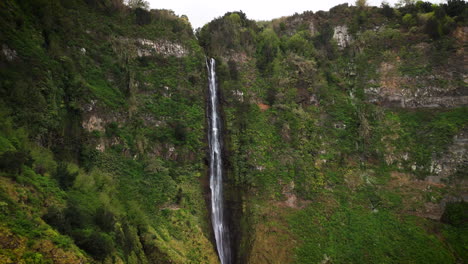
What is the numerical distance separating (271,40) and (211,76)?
1449 centimetres

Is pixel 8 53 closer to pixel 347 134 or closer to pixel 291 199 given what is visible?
pixel 291 199

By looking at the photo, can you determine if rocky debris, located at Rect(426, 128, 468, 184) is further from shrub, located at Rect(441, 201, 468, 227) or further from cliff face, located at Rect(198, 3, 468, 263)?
shrub, located at Rect(441, 201, 468, 227)

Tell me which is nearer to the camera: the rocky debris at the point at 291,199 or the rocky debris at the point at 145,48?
the rocky debris at the point at 291,199

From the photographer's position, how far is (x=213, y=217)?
29.2m

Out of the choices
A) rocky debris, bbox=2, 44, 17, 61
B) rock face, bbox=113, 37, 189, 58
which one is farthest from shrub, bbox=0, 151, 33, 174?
rock face, bbox=113, 37, 189, 58

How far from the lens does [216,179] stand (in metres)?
31.7

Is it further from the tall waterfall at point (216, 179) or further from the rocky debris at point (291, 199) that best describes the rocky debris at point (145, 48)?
the rocky debris at point (291, 199)

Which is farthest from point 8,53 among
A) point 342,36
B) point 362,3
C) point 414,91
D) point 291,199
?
point 362,3

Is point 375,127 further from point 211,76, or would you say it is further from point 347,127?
point 211,76

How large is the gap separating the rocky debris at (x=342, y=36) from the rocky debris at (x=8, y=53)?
44.2m

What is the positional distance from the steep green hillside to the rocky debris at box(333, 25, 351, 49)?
79.5 ft

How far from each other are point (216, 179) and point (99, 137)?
40.7ft

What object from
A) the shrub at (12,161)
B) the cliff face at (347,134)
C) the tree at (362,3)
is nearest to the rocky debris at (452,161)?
the cliff face at (347,134)

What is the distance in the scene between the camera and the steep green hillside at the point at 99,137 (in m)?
14.5
